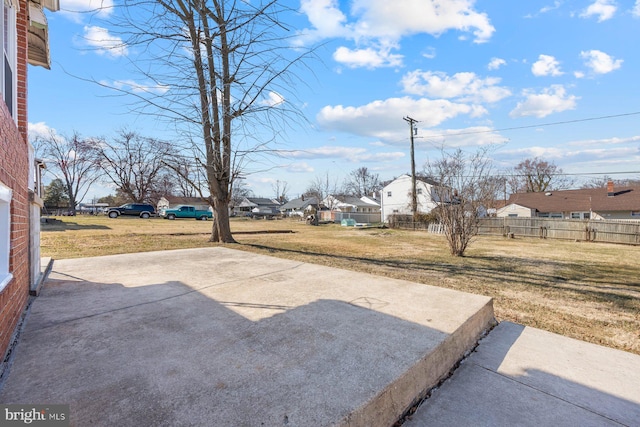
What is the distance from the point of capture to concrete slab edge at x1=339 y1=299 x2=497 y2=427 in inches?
64.4

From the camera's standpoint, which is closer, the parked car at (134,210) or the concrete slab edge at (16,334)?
the concrete slab edge at (16,334)

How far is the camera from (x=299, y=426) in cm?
142

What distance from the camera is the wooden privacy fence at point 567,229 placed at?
13.7 metres

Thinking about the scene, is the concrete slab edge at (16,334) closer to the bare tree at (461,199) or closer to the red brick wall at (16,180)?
the red brick wall at (16,180)

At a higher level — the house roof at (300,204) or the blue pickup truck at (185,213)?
the house roof at (300,204)

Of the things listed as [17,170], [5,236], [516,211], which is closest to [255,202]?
[516,211]

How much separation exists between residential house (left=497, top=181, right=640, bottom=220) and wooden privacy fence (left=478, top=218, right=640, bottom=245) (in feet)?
45.1

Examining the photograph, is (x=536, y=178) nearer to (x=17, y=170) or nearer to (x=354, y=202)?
(x=354, y=202)

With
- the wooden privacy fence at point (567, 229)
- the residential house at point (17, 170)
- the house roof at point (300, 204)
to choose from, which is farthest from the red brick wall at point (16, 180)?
the house roof at point (300, 204)

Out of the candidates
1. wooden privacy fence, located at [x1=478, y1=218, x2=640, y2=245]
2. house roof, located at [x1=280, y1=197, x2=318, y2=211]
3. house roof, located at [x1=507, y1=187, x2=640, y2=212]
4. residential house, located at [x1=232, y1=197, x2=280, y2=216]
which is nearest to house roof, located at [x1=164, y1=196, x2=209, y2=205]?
residential house, located at [x1=232, y1=197, x2=280, y2=216]

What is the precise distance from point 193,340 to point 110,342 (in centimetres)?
60

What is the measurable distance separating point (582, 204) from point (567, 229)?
14863mm

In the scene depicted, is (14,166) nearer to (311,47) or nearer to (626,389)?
(311,47)

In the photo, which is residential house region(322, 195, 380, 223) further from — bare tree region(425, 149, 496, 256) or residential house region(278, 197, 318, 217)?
bare tree region(425, 149, 496, 256)
